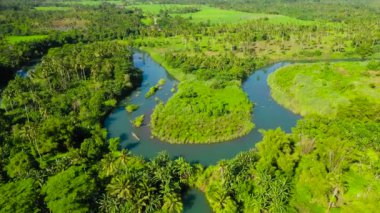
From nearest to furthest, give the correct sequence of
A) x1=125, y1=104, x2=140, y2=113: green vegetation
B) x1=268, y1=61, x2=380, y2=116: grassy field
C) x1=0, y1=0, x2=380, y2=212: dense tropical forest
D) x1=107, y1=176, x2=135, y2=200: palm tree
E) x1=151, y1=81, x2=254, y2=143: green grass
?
x1=107, y1=176, x2=135, y2=200: palm tree < x1=0, y1=0, x2=380, y2=212: dense tropical forest < x1=151, y1=81, x2=254, y2=143: green grass < x1=268, y1=61, x2=380, y2=116: grassy field < x1=125, y1=104, x2=140, y2=113: green vegetation

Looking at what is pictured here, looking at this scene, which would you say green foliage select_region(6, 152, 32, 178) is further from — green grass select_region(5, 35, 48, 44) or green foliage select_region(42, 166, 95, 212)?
green grass select_region(5, 35, 48, 44)

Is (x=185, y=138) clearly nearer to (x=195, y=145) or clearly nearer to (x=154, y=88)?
(x=195, y=145)

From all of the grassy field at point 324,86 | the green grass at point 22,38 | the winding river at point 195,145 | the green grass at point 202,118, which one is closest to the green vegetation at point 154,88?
the winding river at point 195,145

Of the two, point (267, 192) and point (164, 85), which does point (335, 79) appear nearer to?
point (164, 85)

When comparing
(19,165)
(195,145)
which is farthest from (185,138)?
(19,165)

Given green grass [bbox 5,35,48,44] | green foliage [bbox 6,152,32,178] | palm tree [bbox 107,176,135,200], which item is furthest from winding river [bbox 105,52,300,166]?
green grass [bbox 5,35,48,44]

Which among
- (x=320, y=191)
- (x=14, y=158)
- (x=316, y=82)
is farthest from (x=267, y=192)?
(x=316, y=82)
